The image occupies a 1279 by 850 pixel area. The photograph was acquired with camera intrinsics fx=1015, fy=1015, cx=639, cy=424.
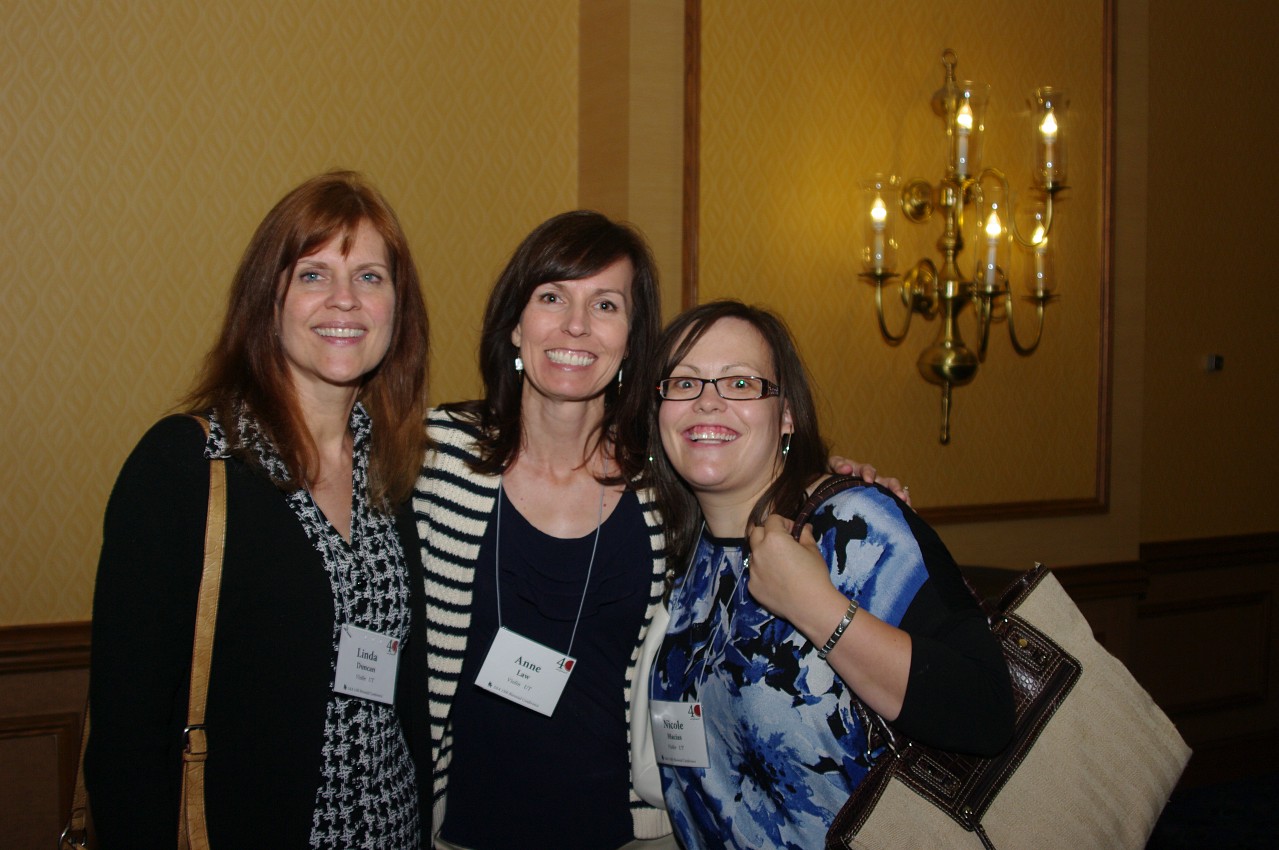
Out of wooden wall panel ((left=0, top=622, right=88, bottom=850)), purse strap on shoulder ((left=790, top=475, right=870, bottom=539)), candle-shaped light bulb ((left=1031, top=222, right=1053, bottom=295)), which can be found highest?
candle-shaped light bulb ((left=1031, top=222, right=1053, bottom=295))

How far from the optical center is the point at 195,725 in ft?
4.63

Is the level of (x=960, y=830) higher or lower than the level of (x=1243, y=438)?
lower

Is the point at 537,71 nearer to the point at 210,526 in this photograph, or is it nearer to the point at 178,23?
the point at 178,23

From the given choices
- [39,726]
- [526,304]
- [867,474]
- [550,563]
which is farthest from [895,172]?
[39,726]

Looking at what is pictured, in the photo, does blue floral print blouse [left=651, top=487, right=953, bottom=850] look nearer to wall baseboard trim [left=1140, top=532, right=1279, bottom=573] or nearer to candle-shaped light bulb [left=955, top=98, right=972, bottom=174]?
candle-shaped light bulb [left=955, top=98, right=972, bottom=174]

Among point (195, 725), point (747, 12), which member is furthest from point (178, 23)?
point (195, 725)

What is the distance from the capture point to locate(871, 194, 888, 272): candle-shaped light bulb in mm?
3738

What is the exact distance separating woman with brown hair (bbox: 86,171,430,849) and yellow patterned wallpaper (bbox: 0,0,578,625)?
1.48 metres

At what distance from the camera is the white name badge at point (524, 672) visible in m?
1.85

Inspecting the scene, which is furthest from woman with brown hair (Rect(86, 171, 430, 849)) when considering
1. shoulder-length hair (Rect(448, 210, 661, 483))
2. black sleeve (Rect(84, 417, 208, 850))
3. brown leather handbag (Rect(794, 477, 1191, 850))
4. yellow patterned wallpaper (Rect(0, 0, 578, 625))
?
yellow patterned wallpaper (Rect(0, 0, 578, 625))

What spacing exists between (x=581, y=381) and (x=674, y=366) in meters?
0.27

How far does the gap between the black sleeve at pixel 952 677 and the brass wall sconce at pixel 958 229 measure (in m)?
2.43

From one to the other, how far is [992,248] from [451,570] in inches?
110

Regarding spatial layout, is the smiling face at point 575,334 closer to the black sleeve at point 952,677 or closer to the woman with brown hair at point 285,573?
the woman with brown hair at point 285,573
